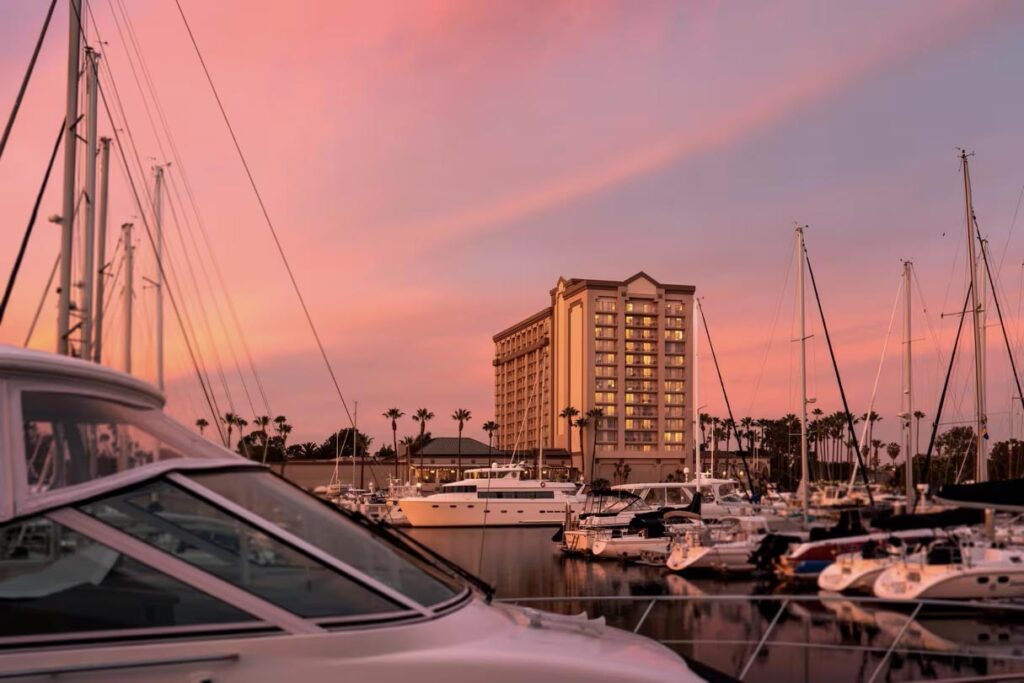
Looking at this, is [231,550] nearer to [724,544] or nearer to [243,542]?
[243,542]

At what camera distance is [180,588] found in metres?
2.59

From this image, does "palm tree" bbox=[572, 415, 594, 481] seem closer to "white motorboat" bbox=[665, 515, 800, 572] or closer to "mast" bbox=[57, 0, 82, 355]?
"white motorboat" bbox=[665, 515, 800, 572]

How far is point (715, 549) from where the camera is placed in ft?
95.9

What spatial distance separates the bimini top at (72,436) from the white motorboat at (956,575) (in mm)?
19168

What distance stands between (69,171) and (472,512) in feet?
163

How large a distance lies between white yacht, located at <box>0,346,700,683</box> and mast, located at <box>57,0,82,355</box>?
11.7m

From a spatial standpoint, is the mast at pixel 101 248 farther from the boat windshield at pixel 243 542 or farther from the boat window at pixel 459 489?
the boat window at pixel 459 489

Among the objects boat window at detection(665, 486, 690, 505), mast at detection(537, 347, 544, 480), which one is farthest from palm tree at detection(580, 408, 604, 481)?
boat window at detection(665, 486, 690, 505)

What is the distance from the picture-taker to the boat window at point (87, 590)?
8.41 ft

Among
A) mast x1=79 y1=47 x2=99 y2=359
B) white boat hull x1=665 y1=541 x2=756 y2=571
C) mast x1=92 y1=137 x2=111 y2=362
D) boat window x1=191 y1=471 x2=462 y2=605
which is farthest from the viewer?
white boat hull x1=665 y1=541 x2=756 y2=571

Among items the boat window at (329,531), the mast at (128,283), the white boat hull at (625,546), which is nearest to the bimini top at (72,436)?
the boat window at (329,531)

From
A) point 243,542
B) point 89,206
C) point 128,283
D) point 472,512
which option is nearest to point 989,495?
point 243,542

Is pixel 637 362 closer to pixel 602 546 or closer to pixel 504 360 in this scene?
pixel 504 360

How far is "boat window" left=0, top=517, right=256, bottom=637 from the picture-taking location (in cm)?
256
